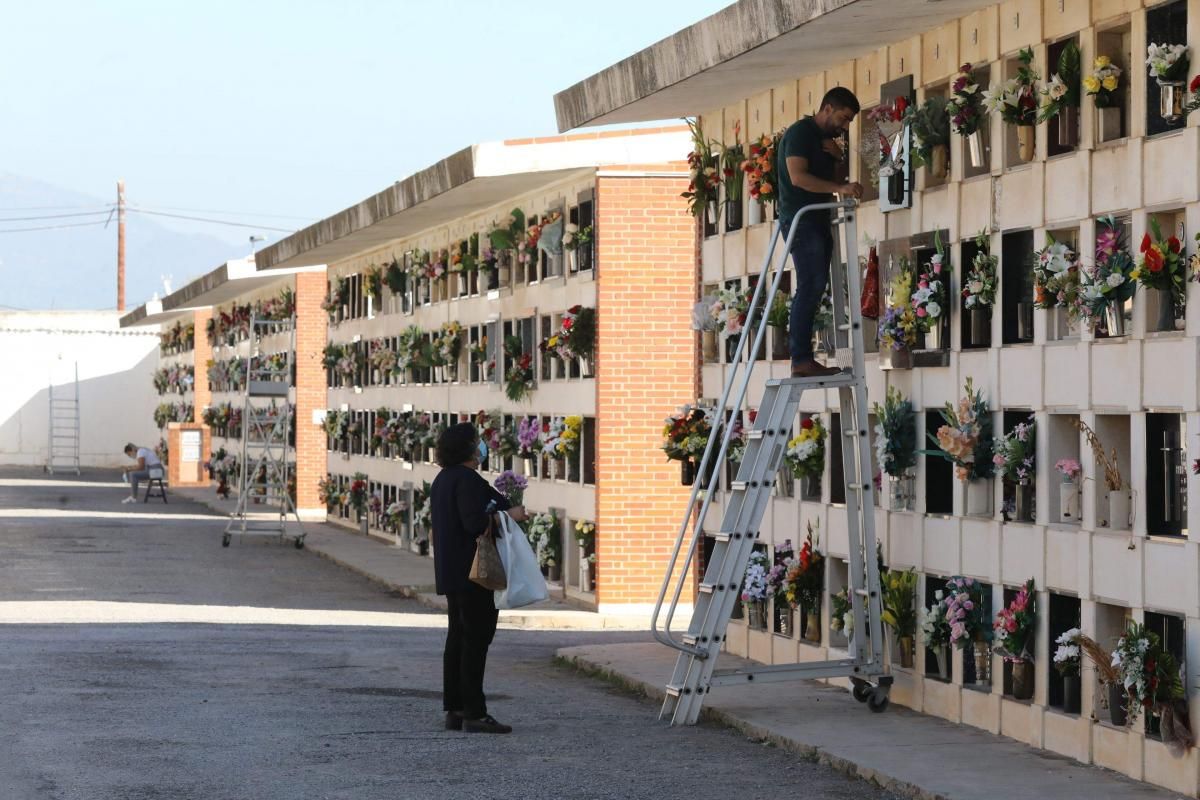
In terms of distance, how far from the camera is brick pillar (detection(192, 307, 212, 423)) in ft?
168

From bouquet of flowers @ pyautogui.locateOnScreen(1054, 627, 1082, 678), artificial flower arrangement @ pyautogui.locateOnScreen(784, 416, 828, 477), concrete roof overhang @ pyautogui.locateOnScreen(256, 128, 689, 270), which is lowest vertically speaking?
bouquet of flowers @ pyautogui.locateOnScreen(1054, 627, 1082, 678)

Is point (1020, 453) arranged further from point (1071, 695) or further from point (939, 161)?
point (939, 161)

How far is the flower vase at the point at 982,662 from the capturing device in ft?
36.2

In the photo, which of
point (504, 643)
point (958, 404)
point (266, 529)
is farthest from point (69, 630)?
point (266, 529)

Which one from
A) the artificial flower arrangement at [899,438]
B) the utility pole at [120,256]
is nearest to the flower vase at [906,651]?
the artificial flower arrangement at [899,438]

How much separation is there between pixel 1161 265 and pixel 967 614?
2.59m

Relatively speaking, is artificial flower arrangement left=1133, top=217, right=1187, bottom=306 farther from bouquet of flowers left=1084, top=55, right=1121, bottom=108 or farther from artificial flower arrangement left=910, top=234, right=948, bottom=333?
artificial flower arrangement left=910, top=234, right=948, bottom=333

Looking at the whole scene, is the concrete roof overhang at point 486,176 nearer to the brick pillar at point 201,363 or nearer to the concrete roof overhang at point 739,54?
the concrete roof overhang at point 739,54

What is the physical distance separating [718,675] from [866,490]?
1371mm

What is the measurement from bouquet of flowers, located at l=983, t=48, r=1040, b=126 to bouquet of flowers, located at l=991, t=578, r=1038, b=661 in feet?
7.76

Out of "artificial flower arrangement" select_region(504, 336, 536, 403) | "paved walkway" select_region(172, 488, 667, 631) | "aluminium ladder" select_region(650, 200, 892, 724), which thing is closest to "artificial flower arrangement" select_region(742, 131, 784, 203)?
"aluminium ladder" select_region(650, 200, 892, 724)

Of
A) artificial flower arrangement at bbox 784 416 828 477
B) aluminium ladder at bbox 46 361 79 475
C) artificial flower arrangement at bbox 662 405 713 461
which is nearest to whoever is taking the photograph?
artificial flower arrangement at bbox 784 416 828 477

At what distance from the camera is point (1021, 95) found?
1048 centimetres

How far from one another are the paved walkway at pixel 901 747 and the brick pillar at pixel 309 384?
79.4 ft
